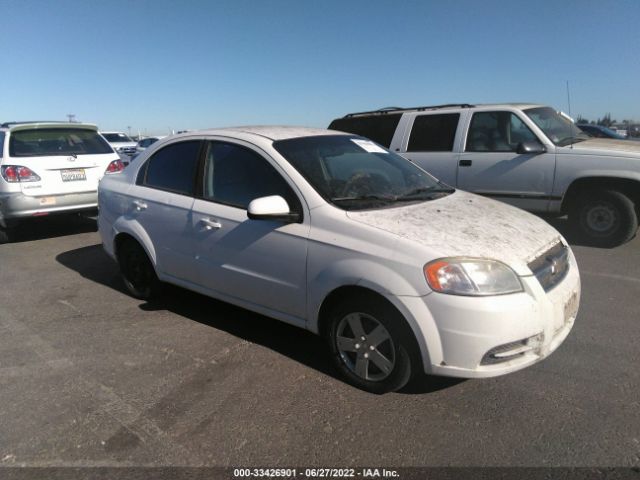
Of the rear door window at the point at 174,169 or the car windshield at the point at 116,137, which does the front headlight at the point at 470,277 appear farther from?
the car windshield at the point at 116,137

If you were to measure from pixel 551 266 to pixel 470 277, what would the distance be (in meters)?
0.67

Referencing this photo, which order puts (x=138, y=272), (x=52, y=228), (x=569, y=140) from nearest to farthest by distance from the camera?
(x=138, y=272) < (x=569, y=140) < (x=52, y=228)

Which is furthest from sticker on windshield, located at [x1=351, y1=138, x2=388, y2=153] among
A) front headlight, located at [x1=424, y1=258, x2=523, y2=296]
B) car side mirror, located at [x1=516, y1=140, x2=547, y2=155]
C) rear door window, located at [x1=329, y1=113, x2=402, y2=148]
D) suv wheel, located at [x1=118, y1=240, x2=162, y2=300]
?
rear door window, located at [x1=329, y1=113, x2=402, y2=148]

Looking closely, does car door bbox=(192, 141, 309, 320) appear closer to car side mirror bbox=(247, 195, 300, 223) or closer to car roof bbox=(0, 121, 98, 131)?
car side mirror bbox=(247, 195, 300, 223)

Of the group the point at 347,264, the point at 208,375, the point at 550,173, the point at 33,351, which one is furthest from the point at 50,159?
the point at 550,173

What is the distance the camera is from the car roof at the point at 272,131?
3787 mm

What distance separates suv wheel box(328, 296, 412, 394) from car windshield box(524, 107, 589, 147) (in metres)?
4.70

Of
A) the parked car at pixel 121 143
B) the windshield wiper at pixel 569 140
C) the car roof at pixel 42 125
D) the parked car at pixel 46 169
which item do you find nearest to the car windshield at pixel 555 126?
the windshield wiper at pixel 569 140

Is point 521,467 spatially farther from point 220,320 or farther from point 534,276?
point 220,320

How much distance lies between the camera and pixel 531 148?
20.3 feet

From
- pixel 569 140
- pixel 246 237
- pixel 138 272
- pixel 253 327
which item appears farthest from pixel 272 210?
pixel 569 140

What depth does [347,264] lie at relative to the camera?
2.91 meters

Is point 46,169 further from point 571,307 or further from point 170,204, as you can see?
point 571,307

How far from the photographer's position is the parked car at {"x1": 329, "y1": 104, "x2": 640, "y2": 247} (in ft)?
19.9
